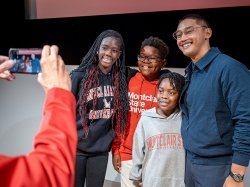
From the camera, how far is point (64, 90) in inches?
27.4

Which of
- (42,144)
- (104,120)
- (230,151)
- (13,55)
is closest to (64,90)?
(42,144)

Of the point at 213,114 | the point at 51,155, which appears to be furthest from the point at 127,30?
the point at 51,155

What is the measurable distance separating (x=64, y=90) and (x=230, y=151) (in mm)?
1083

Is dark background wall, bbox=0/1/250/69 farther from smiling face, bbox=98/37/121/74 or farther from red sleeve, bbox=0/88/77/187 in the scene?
red sleeve, bbox=0/88/77/187

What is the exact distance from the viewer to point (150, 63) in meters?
1.94

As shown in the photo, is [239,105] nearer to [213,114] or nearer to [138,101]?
[213,114]

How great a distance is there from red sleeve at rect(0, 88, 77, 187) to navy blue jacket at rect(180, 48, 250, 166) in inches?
37.7

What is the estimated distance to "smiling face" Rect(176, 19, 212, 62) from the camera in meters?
1.60

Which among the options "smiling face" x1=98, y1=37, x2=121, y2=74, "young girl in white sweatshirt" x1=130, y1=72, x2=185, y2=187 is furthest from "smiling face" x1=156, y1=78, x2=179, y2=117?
"smiling face" x1=98, y1=37, x2=121, y2=74

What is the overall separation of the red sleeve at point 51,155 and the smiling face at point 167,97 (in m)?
1.15

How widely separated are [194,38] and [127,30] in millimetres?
1083

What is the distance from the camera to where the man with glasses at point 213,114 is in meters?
1.38

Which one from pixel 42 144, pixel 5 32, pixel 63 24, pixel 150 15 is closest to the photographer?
pixel 42 144

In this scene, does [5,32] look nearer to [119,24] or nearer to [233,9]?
[119,24]
